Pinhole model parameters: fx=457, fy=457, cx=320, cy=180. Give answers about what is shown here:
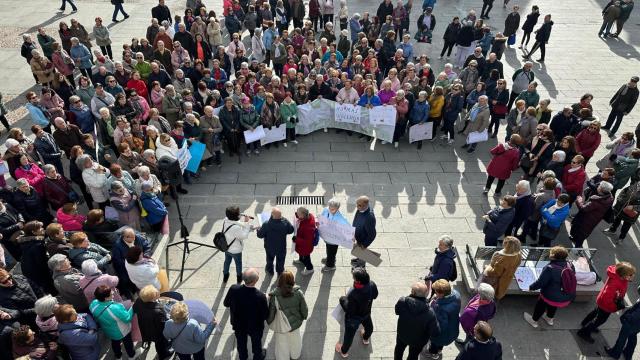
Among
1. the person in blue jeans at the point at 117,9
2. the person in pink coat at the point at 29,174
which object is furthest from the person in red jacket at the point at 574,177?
the person in blue jeans at the point at 117,9

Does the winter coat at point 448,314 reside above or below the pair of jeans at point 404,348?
above

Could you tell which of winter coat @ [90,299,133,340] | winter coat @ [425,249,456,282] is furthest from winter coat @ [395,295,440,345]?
winter coat @ [90,299,133,340]

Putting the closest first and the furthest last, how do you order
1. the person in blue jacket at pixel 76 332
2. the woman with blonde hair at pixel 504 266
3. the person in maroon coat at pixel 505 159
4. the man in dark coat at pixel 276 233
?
the person in blue jacket at pixel 76 332
the woman with blonde hair at pixel 504 266
the man in dark coat at pixel 276 233
the person in maroon coat at pixel 505 159

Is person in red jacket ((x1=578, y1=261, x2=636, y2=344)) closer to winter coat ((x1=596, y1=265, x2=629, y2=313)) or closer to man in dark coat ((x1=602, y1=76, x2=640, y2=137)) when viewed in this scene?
winter coat ((x1=596, y1=265, x2=629, y2=313))

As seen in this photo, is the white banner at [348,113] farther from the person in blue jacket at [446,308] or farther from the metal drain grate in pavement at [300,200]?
the person in blue jacket at [446,308]

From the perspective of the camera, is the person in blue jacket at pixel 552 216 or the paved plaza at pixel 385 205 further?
the person in blue jacket at pixel 552 216

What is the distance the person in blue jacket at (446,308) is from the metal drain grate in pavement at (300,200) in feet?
15.0

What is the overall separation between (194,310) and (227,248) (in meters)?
1.68

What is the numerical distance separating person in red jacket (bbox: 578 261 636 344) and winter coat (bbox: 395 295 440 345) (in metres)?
2.86

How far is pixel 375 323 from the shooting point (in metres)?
7.60

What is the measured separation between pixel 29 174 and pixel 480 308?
328 inches

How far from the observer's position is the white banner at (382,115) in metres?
11.9

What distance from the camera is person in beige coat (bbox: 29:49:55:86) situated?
1242cm

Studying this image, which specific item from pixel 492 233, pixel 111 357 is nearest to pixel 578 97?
pixel 492 233
